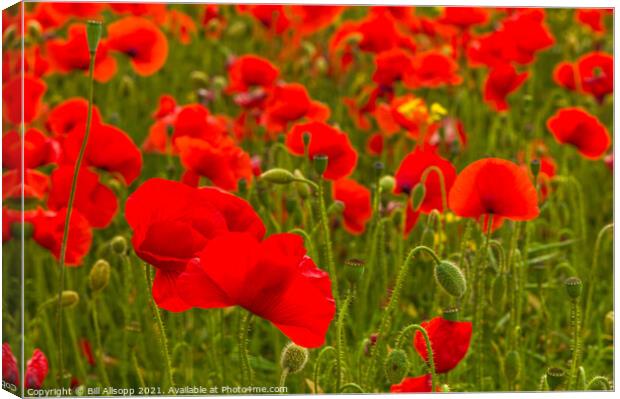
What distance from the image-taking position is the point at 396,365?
1430 mm

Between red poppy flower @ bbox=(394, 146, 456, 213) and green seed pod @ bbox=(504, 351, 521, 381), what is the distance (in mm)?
258

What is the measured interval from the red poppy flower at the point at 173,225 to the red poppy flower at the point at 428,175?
0.53 m

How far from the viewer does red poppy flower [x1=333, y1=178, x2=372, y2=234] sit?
193cm

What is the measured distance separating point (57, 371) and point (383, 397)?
47 cm

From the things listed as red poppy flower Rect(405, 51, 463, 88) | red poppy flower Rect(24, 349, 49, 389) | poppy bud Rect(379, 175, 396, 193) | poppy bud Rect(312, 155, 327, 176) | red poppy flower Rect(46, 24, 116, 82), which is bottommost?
red poppy flower Rect(24, 349, 49, 389)

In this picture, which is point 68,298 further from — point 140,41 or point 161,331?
point 140,41

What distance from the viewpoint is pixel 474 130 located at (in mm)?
2551

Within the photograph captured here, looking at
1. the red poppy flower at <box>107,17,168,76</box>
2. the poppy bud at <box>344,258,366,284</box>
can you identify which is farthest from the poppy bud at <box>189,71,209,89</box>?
the poppy bud at <box>344,258,366,284</box>

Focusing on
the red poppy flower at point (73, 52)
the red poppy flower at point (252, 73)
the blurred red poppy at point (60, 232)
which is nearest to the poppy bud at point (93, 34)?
the blurred red poppy at point (60, 232)

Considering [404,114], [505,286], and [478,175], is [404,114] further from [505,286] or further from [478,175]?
[478,175]

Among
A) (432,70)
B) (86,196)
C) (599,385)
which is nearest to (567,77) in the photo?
(432,70)

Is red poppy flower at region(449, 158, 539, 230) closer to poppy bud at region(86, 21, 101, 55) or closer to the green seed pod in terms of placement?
the green seed pod

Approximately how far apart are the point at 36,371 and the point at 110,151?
0.31 metres

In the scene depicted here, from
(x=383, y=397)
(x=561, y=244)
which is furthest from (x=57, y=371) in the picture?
(x=561, y=244)
